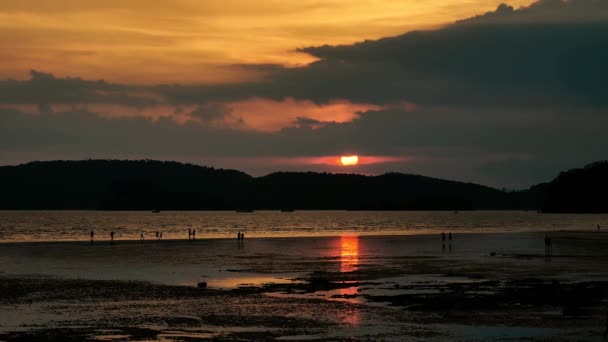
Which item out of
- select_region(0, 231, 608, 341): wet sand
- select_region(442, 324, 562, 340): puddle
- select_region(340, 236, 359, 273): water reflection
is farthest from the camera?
select_region(340, 236, 359, 273): water reflection

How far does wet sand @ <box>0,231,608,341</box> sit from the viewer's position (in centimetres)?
3559

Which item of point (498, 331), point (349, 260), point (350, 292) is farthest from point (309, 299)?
point (349, 260)

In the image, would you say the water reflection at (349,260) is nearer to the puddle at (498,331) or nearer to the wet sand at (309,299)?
the wet sand at (309,299)

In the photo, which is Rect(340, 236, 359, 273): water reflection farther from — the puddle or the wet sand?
the puddle

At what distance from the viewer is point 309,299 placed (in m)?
46.4

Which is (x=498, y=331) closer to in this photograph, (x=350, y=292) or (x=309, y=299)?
(x=309, y=299)

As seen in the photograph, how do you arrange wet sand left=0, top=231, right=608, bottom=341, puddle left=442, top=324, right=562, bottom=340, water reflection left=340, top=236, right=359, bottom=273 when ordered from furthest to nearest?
water reflection left=340, top=236, right=359, bottom=273
wet sand left=0, top=231, right=608, bottom=341
puddle left=442, top=324, right=562, bottom=340

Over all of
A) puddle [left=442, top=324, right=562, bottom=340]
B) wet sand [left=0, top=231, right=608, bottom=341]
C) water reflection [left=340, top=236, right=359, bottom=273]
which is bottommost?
puddle [left=442, top=324, right=562, bottom=340]

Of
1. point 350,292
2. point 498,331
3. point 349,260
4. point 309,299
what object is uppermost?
point 349,260

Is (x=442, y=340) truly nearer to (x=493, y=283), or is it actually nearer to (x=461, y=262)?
(x=493, y=283)

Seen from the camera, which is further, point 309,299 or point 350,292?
point 350,292

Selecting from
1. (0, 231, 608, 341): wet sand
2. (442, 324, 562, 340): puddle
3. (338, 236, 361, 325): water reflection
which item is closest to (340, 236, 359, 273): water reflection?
(338, 236, 361, 325): water reflection

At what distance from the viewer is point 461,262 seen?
7500 cm

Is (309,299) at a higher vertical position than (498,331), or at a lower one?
higher
